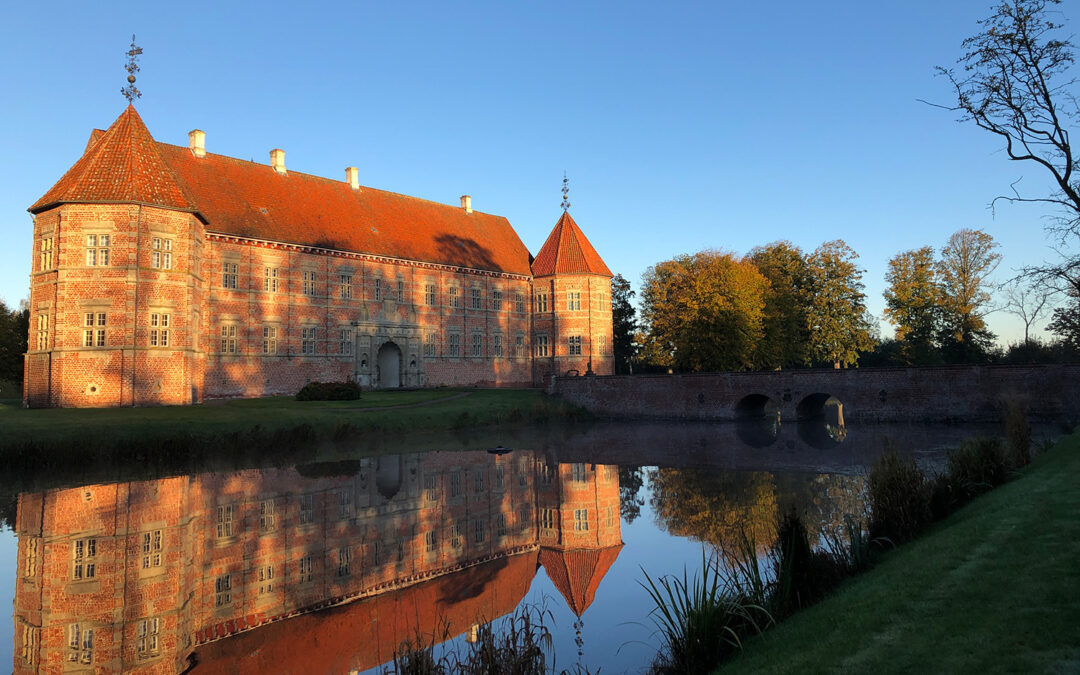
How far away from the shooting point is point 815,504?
13.3 meters

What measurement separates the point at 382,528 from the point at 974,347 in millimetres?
43678

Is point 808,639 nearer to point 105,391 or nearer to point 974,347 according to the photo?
point 105,391

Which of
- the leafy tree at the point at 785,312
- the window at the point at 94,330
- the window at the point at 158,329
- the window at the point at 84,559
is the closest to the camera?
the window at the point at 84,559

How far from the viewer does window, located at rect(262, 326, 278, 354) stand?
115ft

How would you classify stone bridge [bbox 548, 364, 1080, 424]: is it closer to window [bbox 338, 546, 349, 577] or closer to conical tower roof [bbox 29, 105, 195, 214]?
window [bbox 338, 546, 349, 577]

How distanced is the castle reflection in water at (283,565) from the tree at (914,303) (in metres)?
36.6

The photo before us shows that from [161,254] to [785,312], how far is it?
128ft

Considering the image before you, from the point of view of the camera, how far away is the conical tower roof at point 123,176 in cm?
2717

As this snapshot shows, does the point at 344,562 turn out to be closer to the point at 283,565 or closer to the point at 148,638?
the point at 283,565

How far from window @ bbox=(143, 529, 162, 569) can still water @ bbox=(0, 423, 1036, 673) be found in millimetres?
43

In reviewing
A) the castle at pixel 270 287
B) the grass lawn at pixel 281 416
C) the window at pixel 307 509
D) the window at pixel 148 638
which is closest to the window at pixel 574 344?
the castle at pixel 270 287

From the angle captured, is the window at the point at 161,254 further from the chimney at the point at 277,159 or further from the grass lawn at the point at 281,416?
the chimney at the point at 277,159

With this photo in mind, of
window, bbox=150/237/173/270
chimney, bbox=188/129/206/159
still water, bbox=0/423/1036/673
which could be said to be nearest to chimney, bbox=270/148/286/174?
chimney, bbox=188/129/206/159

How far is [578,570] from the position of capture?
10242mm
